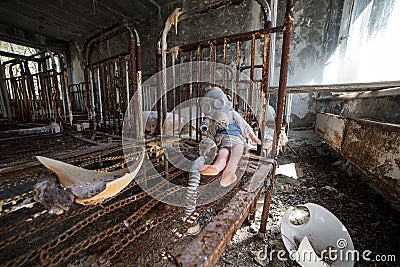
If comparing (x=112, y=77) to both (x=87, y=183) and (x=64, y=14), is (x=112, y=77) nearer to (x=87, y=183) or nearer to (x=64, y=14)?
(x=87, y=183)

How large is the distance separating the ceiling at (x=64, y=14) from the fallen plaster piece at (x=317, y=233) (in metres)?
5.83

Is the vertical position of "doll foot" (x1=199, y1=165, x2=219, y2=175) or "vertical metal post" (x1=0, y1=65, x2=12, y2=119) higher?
"vertical metal post" (x1=0, y1=65, x2=12, y2=119)

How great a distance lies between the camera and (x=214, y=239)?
64 centimetres

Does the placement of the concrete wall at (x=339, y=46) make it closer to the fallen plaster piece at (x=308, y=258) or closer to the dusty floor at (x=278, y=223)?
the dusty floor at (x=278, y=223)

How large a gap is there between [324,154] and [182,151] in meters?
3.39

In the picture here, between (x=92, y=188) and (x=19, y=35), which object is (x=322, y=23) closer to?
(x=92, y=188)

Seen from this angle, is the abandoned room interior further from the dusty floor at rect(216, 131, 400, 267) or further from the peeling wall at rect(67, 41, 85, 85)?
the peeling wall at rect(67, 41, 85, 85)

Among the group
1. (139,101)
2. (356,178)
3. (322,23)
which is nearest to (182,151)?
(139,101)

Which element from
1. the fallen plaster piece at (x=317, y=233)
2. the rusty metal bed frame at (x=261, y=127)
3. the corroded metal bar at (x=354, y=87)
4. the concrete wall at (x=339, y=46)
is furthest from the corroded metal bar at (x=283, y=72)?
the concrete wall at (x=339, y=46)

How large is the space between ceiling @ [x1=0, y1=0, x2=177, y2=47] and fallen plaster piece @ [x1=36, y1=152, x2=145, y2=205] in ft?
17.5

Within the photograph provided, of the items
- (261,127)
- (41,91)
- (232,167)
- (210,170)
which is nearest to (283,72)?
(261,127)

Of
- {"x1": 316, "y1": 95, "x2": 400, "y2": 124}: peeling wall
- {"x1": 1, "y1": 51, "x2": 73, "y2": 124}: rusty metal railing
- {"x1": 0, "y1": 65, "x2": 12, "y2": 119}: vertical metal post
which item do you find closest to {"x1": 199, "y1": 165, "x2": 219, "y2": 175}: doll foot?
{"x1": 316, "y1": 95, "x2": 400, "y2": 124}: peeling wall

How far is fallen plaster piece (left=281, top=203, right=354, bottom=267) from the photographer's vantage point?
4.48 ft

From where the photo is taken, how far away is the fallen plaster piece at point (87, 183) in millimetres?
989
